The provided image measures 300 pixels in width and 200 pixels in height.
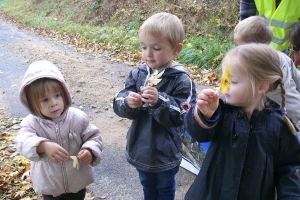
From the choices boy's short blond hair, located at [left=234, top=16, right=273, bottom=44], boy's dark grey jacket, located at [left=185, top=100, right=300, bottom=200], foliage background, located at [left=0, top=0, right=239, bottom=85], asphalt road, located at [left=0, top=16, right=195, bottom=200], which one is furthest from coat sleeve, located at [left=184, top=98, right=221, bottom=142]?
foliage background, located at [left=0, top=0, right=239, bottom=85]

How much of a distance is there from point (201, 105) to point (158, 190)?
1.34 metres

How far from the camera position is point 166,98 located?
2252 millimetres

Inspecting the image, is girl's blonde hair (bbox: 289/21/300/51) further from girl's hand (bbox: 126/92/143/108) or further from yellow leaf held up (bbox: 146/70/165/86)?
girl's hand (bbox: 126/92/143/108)

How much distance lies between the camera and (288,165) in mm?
1936

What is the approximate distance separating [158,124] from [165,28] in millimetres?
Answer: 782

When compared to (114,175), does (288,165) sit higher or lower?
higher

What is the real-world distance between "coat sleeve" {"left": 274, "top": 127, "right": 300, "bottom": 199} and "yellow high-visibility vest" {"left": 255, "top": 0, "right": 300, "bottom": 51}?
202 centimetres

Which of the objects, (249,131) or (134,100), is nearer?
(249,131)

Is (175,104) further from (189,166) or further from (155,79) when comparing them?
(189,166)

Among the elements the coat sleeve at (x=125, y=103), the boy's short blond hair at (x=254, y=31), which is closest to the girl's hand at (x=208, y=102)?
the coat sleeve at (x=125, y=103)

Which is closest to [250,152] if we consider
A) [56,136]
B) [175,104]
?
[175,104]

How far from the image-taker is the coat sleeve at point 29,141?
223 cm

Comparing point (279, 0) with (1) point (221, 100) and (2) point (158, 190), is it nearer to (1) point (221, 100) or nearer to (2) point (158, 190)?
(1) point (221, 100)

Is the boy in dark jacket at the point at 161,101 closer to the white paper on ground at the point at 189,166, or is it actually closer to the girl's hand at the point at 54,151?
the girl's hand at the point at 54,151
